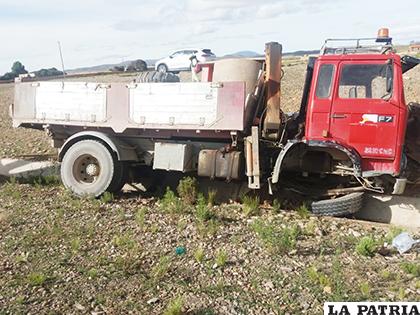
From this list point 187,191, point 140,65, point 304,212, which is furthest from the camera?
point 140,65

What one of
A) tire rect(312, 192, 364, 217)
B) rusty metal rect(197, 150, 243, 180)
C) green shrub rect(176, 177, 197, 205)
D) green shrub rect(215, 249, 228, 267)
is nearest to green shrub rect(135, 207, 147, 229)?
green shrub rect(176, 177, 197, 205)

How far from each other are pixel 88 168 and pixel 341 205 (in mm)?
4261

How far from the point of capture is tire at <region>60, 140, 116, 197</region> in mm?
8109

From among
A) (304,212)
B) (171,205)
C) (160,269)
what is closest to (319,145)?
(304,212)

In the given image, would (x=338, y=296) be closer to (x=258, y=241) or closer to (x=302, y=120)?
(x=258, y=241)

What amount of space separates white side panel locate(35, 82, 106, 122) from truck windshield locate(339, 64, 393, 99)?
12.4 feet

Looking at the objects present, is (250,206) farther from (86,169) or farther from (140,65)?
(140,65)

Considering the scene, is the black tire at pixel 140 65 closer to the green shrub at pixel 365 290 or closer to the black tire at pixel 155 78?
the black tire at pixel 155 78

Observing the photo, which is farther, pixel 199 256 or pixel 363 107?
pixel 363 107

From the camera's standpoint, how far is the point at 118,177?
26.9ft

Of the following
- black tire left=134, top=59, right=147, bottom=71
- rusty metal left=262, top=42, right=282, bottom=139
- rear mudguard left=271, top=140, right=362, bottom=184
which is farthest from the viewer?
black tire left=134, top=59, right=147, bottom=71

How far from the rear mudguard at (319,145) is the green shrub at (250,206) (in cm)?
55

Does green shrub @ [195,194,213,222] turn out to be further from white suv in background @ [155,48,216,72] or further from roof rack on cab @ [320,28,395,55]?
white suv in background @ [155,48,216,72]

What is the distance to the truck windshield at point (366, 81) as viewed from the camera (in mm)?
6738
